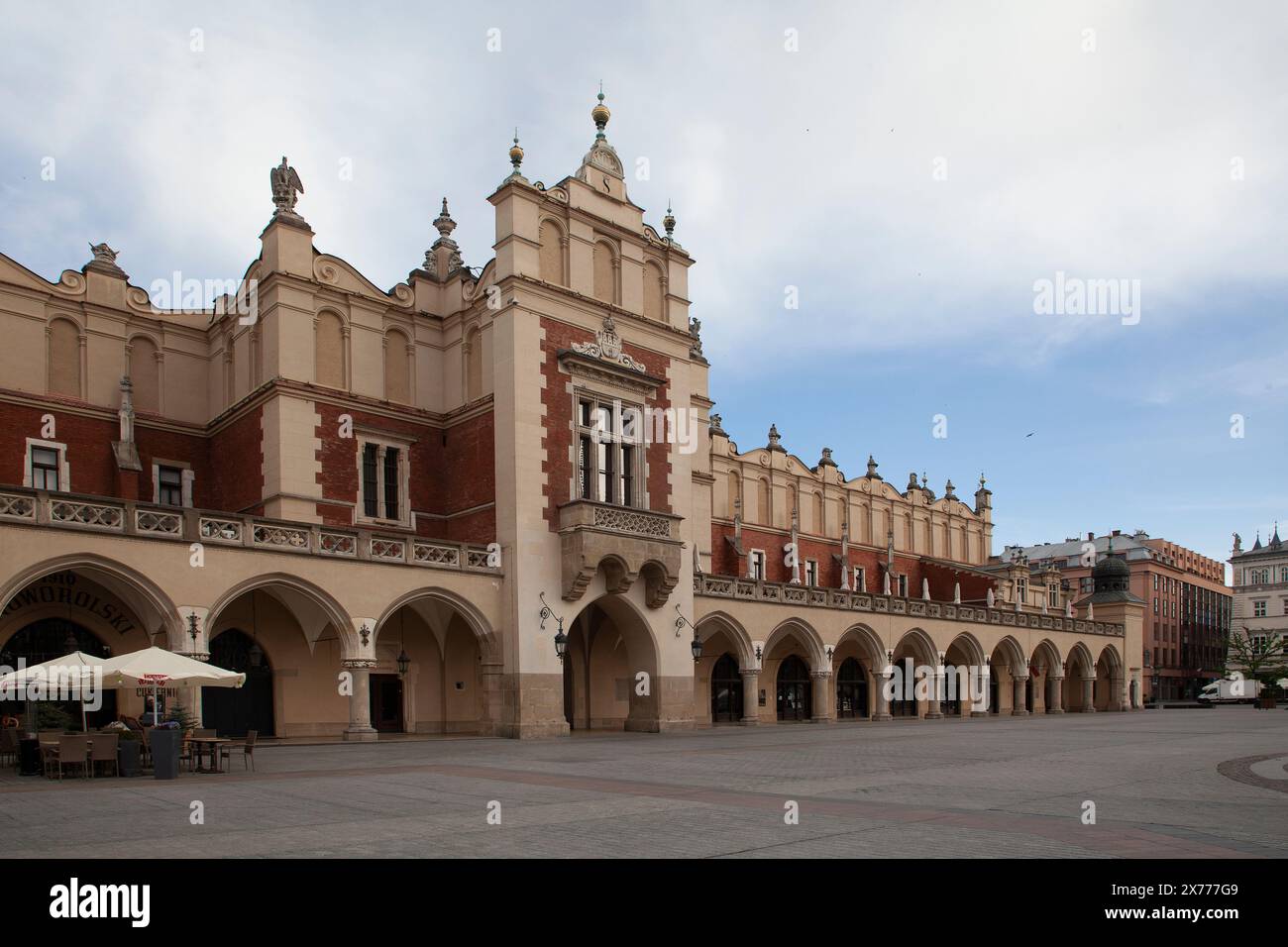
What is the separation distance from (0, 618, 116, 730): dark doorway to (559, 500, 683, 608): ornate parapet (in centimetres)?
1198

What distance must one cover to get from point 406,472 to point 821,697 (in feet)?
59.5

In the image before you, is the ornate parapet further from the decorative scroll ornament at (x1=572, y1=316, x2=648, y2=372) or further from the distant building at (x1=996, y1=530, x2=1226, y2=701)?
the distant building at (x1=996, y1=530, x2=1226, y2=701)

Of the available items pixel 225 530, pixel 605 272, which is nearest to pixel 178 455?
pixel 225 530

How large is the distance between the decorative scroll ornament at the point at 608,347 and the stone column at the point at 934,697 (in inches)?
860

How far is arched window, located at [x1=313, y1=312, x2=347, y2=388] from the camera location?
105 feet

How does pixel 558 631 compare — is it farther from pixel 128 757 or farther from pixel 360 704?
pixel 128 757

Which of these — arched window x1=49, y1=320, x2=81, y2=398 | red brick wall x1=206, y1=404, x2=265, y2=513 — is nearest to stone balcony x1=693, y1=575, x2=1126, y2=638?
red brick wall x1=206, y1=404, x2=265, y2=513
